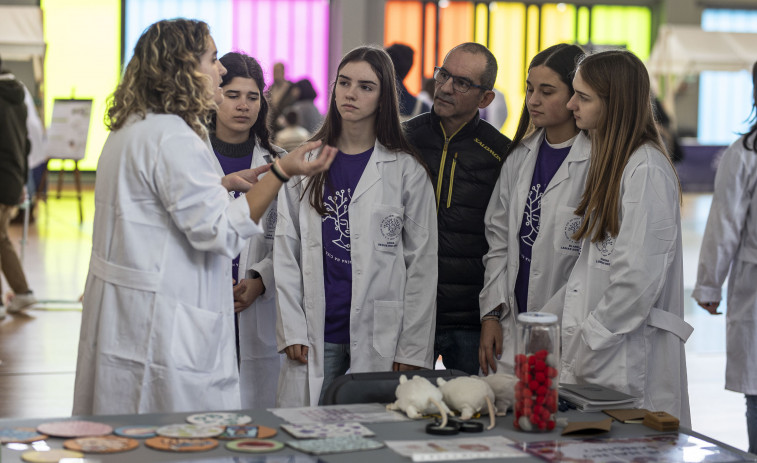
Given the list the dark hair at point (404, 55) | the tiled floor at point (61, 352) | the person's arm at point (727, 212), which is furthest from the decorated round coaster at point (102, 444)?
the dark hair at point (404, 55)

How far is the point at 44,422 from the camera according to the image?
178 cm

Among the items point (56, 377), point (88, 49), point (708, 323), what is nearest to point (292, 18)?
point (88, 49)

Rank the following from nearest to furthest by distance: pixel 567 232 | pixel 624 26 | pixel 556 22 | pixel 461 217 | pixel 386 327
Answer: pixel 567 232 → pixel 386 327 → pixel 461 217 → pixel 556 22 → pixel 624 26

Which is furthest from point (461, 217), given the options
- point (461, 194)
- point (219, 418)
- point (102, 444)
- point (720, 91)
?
point (720, 91)

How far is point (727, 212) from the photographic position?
3400 millimetres

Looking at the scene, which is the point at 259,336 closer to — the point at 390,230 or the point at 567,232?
the point at 390,230

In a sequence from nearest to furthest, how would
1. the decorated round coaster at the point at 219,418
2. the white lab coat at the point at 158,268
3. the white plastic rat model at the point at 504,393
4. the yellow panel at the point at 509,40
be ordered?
the decorated round coaster at the point at 219,418, the white plastic rat model at the point at 504,393, the white lab coat at the point at 158,268, the yellow panel at the point at 509,40

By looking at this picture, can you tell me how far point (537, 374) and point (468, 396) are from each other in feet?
0.51

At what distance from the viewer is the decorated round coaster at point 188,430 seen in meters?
1.72

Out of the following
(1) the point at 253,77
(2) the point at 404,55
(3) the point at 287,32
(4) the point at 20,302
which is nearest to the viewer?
(1) the point at 253,77

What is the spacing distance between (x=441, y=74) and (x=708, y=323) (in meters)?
4.63

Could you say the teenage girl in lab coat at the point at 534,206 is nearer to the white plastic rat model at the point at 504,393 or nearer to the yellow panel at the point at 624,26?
the white plastic rat model at the point at 504,393

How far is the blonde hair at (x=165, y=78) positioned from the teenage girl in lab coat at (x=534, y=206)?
1.09m

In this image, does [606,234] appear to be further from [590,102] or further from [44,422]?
[44,422]
